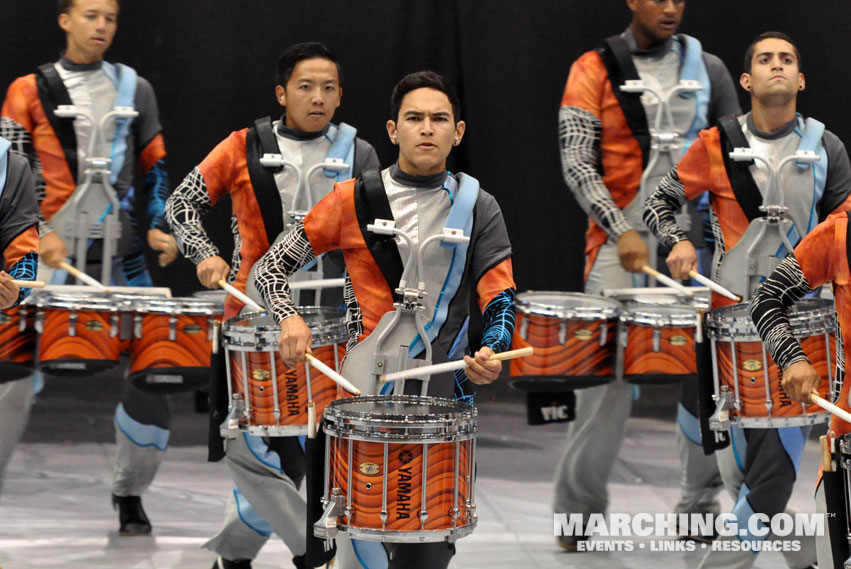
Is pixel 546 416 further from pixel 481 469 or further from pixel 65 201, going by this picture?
pixel 65 201

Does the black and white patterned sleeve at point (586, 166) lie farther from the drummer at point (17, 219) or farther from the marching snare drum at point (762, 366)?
the drummer at point (17, 219)

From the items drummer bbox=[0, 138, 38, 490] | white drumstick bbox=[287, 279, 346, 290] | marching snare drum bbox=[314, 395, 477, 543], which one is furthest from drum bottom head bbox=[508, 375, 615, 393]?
drummer bbox=[0, 138, 38, 490]

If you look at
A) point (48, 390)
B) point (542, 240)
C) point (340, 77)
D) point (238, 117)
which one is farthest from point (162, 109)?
point (340, 77)

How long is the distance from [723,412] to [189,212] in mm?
1786

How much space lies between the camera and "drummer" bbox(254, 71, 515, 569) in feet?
12.7

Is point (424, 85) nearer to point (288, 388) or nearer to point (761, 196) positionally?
point (288, 388)

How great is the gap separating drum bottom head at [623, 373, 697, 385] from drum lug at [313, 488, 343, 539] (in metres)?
1.75

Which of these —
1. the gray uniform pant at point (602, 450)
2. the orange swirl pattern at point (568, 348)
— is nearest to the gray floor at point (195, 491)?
the gray uniform pant at point (602, 450)

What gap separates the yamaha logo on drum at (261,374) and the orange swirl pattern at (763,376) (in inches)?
53.7

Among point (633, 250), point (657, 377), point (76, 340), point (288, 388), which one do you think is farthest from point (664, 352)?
point (76, 340)

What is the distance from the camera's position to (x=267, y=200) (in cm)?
472

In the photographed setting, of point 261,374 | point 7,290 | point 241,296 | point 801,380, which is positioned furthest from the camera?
point 241,296

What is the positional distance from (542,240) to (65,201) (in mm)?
3071

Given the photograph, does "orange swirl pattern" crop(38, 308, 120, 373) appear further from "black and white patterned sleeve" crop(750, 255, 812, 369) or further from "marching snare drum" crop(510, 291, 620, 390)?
"black and white patterned sleeve" crop(750, 255, 812, 369)
